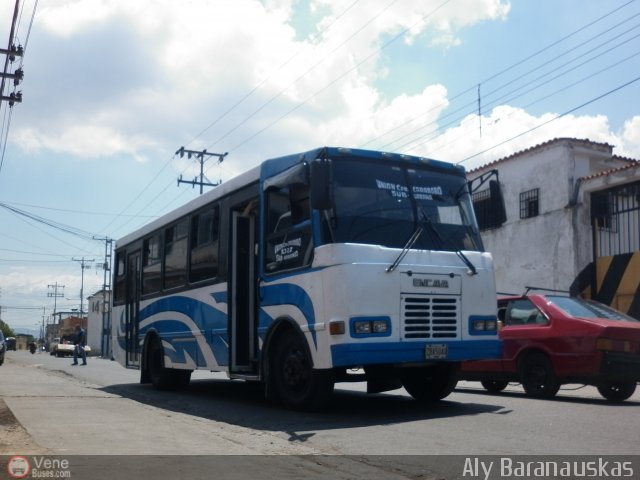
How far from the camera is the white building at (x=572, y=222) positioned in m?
21.6

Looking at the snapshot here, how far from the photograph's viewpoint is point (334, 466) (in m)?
6.24

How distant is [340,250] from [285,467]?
9.35 feet

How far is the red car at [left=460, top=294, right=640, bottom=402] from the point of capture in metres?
10.1

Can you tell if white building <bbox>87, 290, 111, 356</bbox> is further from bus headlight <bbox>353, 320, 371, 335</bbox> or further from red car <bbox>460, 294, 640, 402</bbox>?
bus headlight <bbox>353, 320, 371, 335</bbox>

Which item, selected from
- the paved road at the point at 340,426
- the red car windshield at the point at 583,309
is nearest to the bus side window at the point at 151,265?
the paved road at the point at 340,426

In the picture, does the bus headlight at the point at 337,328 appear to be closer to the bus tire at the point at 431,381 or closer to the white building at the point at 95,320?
the bus tire at the point at 431,381

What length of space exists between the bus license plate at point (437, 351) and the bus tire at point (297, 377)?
1.16 metres

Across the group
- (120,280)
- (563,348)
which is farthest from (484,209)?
(563,348)

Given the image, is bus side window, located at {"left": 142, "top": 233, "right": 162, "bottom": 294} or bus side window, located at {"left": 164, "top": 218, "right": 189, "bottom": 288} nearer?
bus side window, located at {"left": 164, "top": 218, "right": 189, "bottom": 288}

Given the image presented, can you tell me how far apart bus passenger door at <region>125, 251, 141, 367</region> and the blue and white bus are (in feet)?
14.5

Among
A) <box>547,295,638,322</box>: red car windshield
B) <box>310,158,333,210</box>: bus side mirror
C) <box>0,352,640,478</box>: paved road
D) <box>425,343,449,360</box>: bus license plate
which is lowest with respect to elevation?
<box>0,352,640,478</box>: paved road

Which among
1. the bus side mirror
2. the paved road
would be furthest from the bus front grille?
the bus side mirror

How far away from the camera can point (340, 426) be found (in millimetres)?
8266

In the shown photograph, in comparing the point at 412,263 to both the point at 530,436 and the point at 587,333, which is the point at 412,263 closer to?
the point at 530,436
